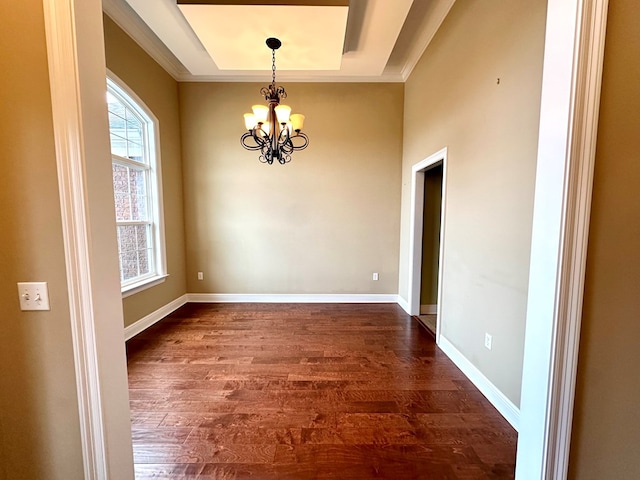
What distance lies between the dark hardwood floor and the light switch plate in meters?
1.15

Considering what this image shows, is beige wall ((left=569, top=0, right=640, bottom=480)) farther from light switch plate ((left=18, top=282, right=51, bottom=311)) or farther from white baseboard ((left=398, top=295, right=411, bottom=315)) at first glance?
white baseboard ((left=398, top=295, right=411, bottom=315))

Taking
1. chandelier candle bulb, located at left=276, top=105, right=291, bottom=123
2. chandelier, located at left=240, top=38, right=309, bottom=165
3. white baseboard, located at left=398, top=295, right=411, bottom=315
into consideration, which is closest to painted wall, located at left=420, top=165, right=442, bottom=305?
white baseboard, located at left=398, top=295, right=411, bottom=315

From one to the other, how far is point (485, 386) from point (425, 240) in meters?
2.15

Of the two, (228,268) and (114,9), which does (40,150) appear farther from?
(228,268)

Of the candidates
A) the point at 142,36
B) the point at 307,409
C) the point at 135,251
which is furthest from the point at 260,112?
the point at 307,409

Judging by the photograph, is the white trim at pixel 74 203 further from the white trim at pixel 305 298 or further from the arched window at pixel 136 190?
the white trim at pixel 305 298

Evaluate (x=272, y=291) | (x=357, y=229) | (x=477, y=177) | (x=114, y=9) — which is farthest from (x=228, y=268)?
(x=477, y=177)

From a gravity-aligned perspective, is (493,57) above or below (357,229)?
above

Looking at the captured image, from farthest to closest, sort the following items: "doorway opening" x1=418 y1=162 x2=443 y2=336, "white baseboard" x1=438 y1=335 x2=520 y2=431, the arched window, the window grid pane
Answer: "doorway opening" x1=418 y1=162 x2=443 y2=336 → the window grid pane → the arched window → "white baseboard" x1=438 y1=335 x2=520 y2=431

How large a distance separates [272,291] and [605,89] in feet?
13.3

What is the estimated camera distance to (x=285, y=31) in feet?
8.71

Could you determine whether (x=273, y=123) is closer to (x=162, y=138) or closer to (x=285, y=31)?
(x=285, y=31)

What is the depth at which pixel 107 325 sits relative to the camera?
106cm

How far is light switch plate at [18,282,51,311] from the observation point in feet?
3.19
